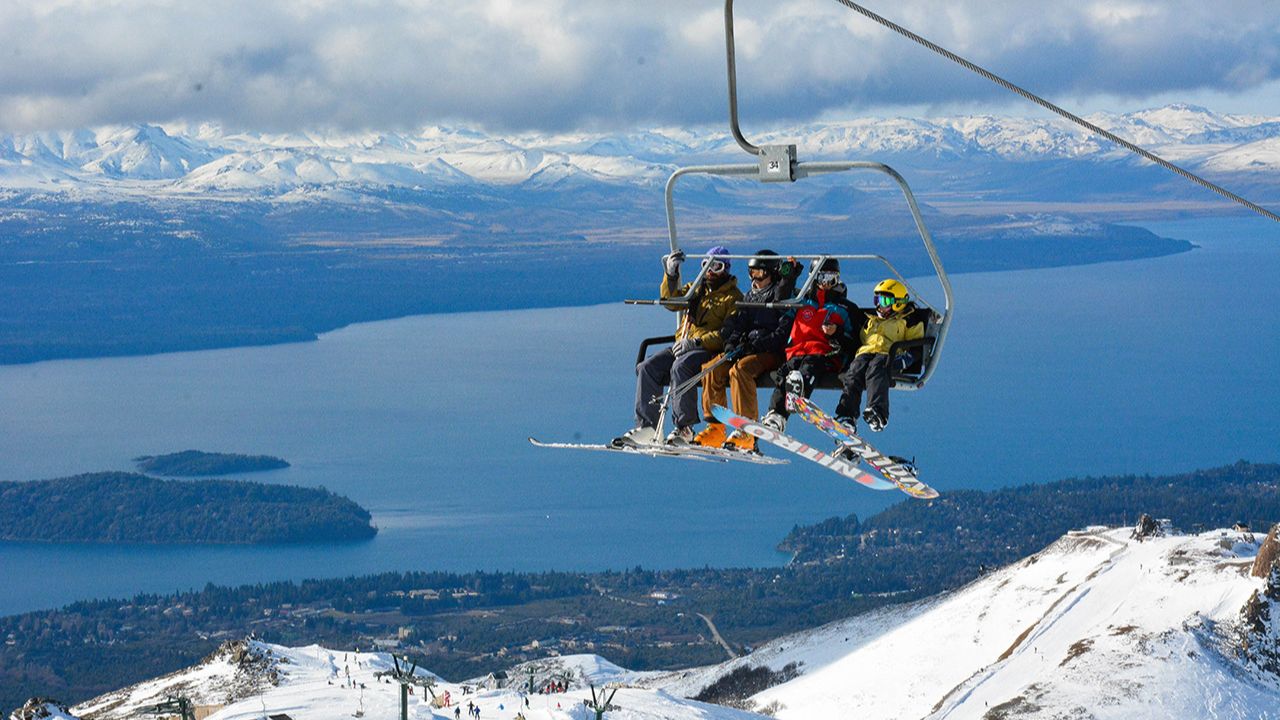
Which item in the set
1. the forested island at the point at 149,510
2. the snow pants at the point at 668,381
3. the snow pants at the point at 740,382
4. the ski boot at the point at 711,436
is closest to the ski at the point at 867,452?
the snow pants at the point at 740,382

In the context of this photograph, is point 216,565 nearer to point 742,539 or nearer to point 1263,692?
point 742,539

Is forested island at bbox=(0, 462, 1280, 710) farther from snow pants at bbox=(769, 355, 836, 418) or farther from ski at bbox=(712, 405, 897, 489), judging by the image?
ski at bbox=(712, 405, 897, 489)

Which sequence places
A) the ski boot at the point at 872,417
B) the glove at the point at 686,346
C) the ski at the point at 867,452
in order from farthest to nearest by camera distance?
the glove at the point at 686,346 < the ski boot at the point at 872,417 < the ski at the point at 867,452

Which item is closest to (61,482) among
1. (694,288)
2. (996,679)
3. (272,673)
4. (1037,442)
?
(1037,442)

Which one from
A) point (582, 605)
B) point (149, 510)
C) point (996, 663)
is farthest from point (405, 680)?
point (149, 510)

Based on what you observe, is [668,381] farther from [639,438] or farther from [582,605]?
[582,605]

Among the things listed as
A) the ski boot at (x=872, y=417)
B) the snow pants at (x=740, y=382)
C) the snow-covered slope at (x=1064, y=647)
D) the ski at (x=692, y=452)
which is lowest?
the snow-covered slope at (x=1064, y=647)

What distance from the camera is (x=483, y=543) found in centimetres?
15938

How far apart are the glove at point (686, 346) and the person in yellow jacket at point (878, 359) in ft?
4.56

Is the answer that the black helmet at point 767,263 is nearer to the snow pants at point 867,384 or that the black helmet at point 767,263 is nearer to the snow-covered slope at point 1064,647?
the snow pants at point 867,384

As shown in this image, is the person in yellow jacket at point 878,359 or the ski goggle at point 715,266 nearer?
the person in yellow jacket at point 878,359

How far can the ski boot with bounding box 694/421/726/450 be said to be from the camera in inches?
536

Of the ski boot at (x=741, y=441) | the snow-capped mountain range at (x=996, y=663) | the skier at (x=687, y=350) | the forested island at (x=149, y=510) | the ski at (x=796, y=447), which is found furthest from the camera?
the forested island at (x=149, y=510)

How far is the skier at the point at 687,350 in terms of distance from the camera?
13.7 meters
